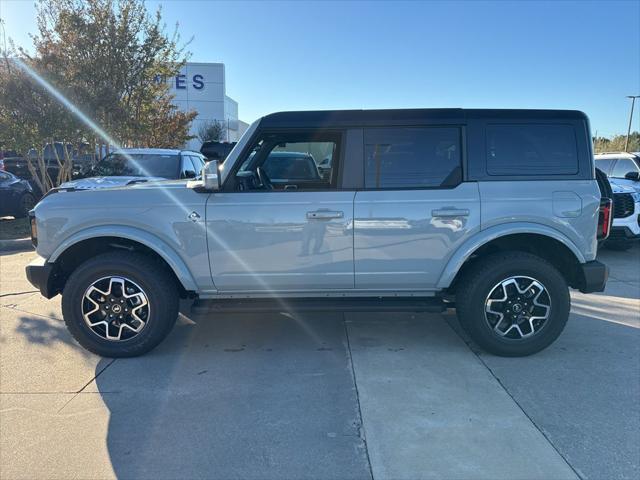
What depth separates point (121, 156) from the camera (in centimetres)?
954

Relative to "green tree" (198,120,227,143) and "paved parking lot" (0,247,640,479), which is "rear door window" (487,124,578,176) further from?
"green tree" (198,120,227,143)

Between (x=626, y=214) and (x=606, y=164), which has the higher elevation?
(x=606, y=164)

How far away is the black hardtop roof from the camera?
148 inches

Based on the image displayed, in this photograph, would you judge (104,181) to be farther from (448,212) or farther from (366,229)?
(448,212)

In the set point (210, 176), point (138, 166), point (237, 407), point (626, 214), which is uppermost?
point (138, 166)

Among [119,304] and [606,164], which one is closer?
[119,304]

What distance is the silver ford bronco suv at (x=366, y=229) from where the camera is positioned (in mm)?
3680

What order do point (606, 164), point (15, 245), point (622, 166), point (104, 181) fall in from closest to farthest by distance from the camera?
point (104, 181)
point (15, 245)
point (622, 166)
point (606, 164)

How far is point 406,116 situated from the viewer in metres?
3.77

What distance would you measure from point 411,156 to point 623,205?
6.04 metres

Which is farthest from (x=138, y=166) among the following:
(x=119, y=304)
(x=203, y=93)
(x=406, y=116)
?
(x=203, y=93)

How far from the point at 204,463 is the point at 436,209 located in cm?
241

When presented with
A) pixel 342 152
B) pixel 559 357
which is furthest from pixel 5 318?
pixel 559 357

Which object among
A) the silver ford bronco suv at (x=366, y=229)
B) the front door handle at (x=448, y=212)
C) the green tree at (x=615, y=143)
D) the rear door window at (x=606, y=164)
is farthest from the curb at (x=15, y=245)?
the green tree at (x=615, y=143)
